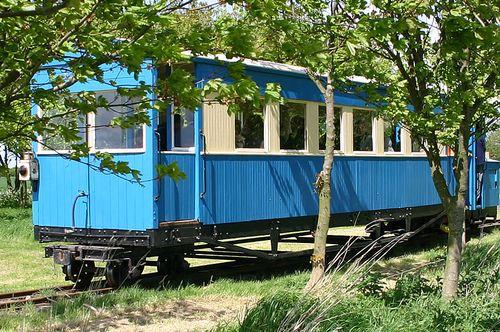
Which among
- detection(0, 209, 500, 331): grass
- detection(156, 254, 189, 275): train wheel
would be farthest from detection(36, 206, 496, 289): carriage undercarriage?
detection(0, 209, 500, 331): grass

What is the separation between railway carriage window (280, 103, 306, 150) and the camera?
11609 millimetres

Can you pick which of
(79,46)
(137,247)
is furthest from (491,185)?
(79,46)

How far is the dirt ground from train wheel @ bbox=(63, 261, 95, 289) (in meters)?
2.09

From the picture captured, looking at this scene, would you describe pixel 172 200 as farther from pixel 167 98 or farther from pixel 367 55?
pixel 167 98

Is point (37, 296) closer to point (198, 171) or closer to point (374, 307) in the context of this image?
point (198, 171)

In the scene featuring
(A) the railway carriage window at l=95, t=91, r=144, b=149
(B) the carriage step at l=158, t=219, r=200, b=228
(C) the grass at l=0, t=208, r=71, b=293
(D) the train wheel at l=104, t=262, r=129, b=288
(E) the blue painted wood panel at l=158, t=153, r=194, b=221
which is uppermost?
(A) the railway carriage window at l=95, t=91, r=144, b=149

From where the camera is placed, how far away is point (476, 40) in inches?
225

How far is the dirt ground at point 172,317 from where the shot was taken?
7.14m

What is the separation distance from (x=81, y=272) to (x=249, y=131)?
328 centimetres

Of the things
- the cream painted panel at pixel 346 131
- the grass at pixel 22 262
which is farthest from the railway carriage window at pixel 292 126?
the grass at pixel 22 262

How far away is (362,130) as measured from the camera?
529 inches

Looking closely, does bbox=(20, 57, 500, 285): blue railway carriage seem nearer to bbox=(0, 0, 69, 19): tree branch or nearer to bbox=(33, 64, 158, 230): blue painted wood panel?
bbox=(33, 64, 158, 230): blue painted wood panel

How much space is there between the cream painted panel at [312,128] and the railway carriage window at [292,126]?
0.08 metres

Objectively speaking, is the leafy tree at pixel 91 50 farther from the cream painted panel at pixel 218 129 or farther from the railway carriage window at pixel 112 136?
the cream painted panel at pixel 218 129
